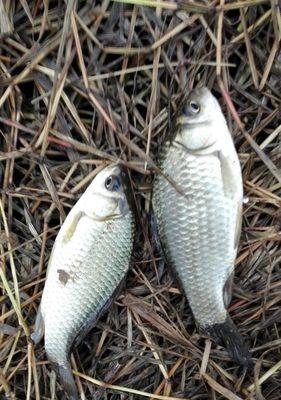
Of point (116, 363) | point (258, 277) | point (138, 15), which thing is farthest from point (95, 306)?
point (138, 15)

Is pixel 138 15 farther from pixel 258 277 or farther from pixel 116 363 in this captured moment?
pixel 116 363

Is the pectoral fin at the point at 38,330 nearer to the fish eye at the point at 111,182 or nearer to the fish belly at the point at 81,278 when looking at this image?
the fish belly at the point at 81,278

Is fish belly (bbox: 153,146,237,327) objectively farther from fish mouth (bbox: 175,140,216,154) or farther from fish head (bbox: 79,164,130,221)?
fish head (bbox: 79,164,130,221)

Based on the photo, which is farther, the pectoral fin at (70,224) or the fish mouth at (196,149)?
the pectoral fin at (70,224)

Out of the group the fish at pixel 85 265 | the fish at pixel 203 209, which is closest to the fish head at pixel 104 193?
the fish at pixel 85 265

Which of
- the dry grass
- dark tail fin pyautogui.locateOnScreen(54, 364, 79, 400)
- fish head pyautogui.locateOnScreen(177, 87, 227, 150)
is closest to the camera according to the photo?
fish head pyautogui.locateOnScreen(177, 87, 227, 150)

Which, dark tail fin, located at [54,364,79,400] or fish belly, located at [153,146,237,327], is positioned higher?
fish belly, located at [153,146,237,327]

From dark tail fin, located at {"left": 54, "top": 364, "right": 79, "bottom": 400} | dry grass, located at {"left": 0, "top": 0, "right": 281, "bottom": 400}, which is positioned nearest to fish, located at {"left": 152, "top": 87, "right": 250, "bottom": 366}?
dry grass, located at {"left": 0, "top": 0, "right": 281, "bottom": 400}
